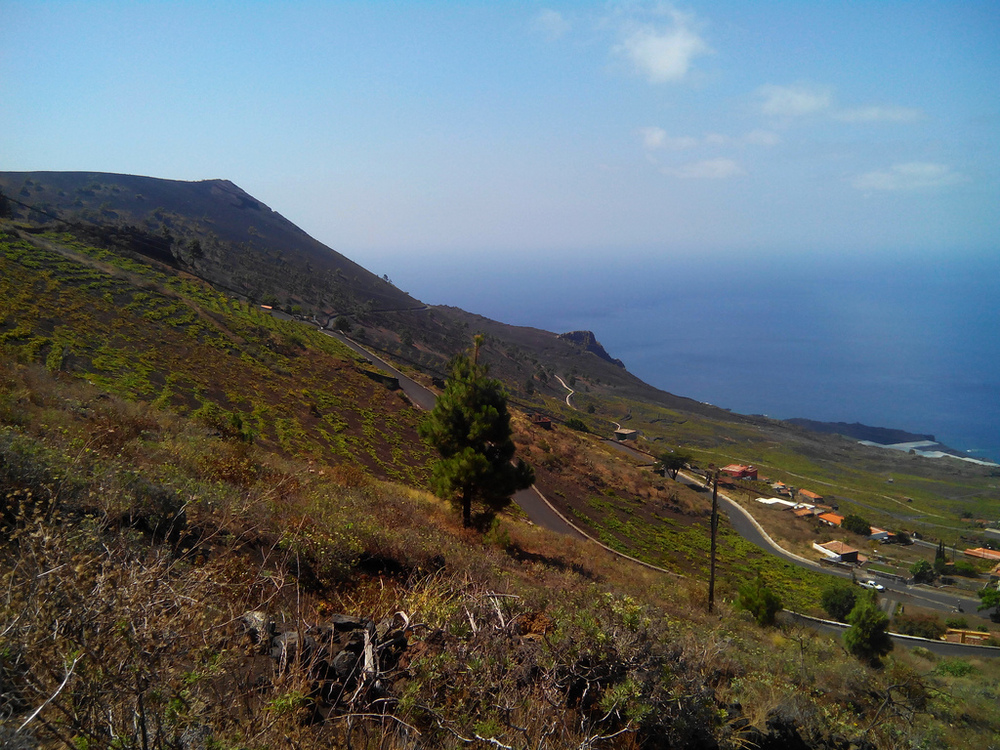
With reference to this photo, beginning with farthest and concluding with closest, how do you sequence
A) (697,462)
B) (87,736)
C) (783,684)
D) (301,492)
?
(697,462) < (301,492) < (783,684) < (87,736)

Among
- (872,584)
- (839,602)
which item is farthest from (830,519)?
(839,602)

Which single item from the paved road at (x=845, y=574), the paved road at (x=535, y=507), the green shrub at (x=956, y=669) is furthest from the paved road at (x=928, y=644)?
the paved road at (x=535, y=507)

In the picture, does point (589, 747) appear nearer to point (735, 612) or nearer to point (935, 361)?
point (735, 612)

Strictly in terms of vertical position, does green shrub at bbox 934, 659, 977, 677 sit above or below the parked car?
above

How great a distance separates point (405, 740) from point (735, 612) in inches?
504

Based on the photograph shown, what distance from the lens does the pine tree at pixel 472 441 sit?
1253cm

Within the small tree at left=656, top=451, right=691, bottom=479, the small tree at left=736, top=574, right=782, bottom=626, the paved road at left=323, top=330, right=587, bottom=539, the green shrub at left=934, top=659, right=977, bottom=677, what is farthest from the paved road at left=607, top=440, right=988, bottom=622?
the small tree at left=736, top=574, right=782, bottom=626

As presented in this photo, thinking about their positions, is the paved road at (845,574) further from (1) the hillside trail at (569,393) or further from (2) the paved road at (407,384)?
(1) the hillside trail at (569,393)

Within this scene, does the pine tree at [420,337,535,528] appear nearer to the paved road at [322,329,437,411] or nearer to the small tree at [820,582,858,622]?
the small tree at [820,582,858,622]

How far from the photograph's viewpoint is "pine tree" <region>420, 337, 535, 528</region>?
1253 cm

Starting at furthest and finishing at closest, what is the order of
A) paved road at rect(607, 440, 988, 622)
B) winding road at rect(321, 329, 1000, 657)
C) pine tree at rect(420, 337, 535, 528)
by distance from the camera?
paved road at rect(607, 440, 988, 622) → winding road at rect(321, 329, 1000, 657) → pine tree at rect(420, 337, 535, 528)

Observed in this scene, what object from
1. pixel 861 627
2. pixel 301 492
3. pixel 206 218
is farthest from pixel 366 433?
pixel 206 218

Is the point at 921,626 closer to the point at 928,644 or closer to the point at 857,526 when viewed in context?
the point at 928,644

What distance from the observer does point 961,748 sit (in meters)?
5.61
